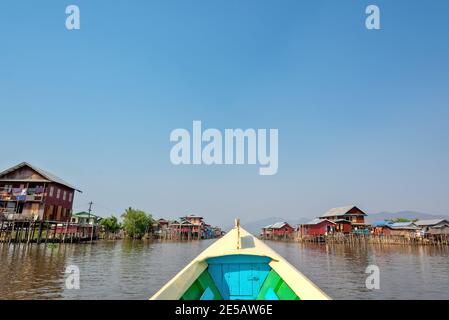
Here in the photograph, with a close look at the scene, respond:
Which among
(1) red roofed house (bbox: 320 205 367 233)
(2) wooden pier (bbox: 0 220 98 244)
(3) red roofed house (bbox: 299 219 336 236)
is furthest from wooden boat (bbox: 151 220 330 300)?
(3) red roofed house (bbox: 299 219 336 236)

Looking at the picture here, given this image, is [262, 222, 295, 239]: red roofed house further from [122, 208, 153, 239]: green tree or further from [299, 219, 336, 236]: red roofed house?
[122, 208, 153, 239]: green tree

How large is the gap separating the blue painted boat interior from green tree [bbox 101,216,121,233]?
71.9 meters

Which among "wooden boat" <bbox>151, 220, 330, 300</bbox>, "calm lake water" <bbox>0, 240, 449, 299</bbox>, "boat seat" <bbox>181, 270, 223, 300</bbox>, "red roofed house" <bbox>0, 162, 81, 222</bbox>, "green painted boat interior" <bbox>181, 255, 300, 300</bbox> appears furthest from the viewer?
"red roofed house" <bbox>0, 162, 81, 222</bbox>

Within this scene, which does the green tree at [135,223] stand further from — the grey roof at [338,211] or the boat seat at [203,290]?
the boat seat at [203,290]

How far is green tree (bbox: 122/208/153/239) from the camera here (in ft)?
227

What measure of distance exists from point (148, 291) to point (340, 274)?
1513 centimetres

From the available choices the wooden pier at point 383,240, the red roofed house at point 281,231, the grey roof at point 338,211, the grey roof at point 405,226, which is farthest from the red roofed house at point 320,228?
the red roofed house at point 281,231

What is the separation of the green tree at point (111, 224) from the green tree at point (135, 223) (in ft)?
13.1

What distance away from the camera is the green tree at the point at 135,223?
2726 inches
